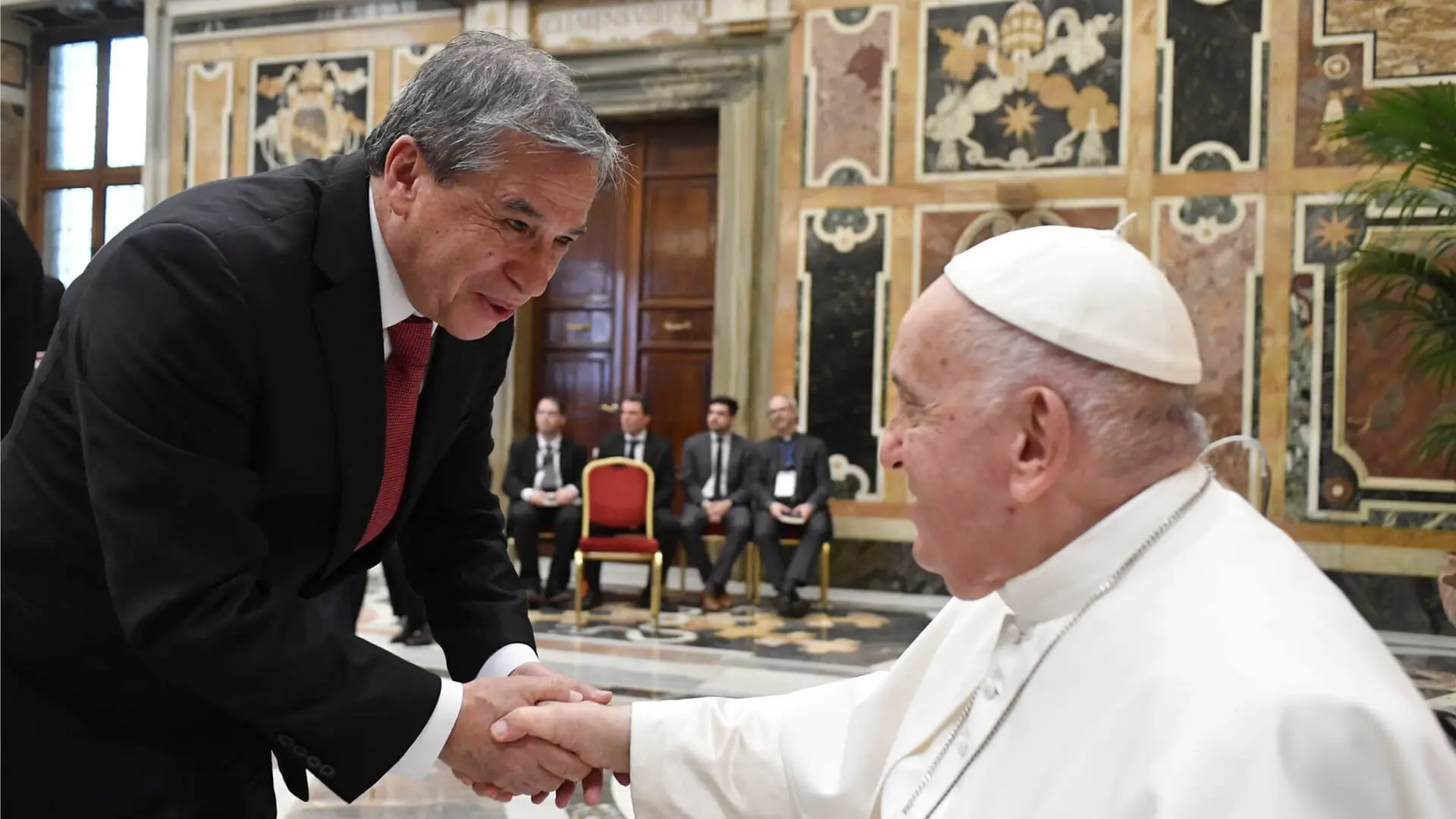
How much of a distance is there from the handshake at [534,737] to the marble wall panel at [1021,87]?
720cm

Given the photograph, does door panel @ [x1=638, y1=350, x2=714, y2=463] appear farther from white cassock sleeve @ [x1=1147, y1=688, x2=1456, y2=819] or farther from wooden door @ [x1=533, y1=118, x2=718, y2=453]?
white cassock sleeve @ [x1=1147, y1=688, x2=1456, y2=819]

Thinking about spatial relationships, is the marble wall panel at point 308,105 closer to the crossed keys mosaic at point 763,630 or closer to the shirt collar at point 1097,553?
the crossed keys mosaic at point 763,630

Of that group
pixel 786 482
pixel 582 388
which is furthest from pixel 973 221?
pixel 582 388

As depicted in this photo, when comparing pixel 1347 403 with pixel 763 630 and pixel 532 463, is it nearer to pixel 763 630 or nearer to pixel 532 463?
pixel 763 630

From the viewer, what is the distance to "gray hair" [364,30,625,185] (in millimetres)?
1579

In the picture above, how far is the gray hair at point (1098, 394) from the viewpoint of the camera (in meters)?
1.28

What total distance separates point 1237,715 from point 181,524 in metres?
1.14

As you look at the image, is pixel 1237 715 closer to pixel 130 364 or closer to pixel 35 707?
pixel 130 364

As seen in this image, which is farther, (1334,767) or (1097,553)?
(1097,553)

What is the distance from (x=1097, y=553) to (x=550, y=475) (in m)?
6.90

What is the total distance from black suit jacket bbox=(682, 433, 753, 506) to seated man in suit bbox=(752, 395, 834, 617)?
0.11 m

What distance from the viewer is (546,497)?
307 inches

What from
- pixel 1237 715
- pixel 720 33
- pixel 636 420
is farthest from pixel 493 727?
pixel 720 33

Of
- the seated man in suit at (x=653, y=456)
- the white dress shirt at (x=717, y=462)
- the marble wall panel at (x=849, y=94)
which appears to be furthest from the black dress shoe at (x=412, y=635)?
the marble wall panel at (x=849, y=94)
